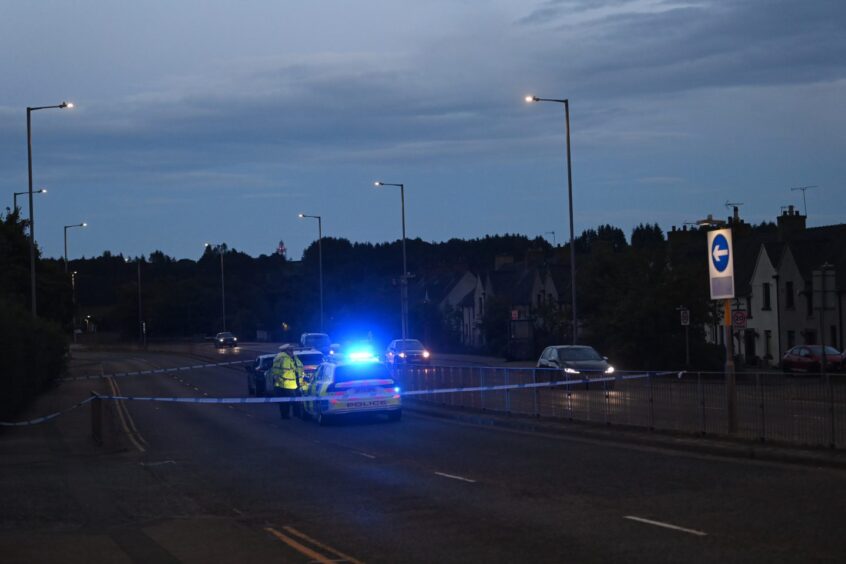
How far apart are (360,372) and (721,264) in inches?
410

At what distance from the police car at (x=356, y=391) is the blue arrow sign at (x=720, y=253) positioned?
9780mm

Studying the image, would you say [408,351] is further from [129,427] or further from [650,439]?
[650,439]

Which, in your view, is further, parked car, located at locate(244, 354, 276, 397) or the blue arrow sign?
parked car, located at locate(244, 354, 276, 397)

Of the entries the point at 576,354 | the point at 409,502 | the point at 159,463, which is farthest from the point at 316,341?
the point at 409,502

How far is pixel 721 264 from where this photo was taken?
2047 cm

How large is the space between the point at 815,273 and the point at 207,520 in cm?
2167

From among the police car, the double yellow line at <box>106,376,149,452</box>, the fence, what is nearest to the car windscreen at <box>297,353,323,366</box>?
the double yellow line at <box>106,376,149,452</box>

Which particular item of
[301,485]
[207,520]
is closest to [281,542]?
[207,520]

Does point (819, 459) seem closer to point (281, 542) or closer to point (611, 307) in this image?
point (281, 542)

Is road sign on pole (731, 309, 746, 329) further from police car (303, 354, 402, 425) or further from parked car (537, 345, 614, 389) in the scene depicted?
police car (303, 354, 402, 425)

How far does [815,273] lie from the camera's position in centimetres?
3016

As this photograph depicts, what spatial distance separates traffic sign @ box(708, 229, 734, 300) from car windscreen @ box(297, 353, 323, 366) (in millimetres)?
19184

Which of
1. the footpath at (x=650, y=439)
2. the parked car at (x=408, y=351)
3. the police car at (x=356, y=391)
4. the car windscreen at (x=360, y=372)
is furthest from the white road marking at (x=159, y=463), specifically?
the parked car at (x=408, y=351)

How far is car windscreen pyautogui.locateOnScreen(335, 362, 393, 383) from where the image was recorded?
27312 millimetres
